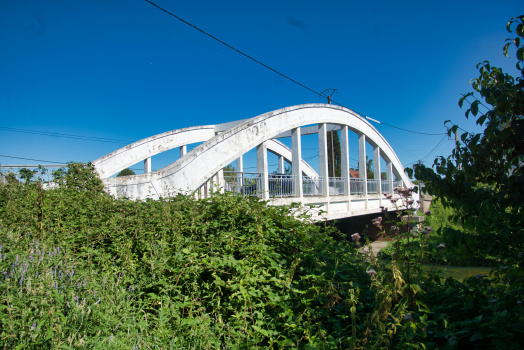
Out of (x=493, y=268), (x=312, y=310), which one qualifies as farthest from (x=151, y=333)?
(x=493, y=268)

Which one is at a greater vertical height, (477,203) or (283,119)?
(283,119)

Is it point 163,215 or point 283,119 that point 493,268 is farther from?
point 283,119

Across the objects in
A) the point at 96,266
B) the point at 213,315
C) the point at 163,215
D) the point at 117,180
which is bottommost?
the point at 213,315

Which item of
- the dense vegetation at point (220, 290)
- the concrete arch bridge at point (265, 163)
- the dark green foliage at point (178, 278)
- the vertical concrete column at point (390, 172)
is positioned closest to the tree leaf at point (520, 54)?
the dense vegetation at point (220, 290)

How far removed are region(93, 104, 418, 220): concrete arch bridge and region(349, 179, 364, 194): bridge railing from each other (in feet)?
0.17

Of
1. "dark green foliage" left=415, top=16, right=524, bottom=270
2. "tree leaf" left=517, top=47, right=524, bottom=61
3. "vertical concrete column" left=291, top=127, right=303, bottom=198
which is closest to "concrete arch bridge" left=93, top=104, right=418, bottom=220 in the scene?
"vertical concrete column" left=291, top=127, right=303, bottom=198

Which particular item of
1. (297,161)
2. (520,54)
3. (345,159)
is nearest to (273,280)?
(520,54)

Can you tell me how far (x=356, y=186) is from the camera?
15812mm

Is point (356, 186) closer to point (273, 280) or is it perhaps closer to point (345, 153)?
point (345, 153)

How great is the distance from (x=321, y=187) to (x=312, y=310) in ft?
33.1

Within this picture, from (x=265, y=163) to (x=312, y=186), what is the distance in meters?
3.09

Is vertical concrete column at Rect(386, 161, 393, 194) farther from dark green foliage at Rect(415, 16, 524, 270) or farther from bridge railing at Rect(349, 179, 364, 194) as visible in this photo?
dark green foliage at Rect(415, 16, 524, 270)

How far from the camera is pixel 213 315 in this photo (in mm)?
2732

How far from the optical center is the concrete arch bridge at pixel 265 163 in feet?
22.1
